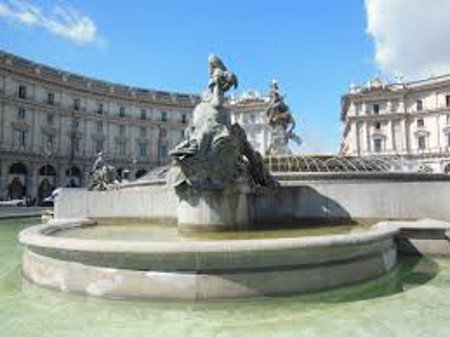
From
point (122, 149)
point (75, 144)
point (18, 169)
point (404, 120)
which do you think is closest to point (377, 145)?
point (404, 120)

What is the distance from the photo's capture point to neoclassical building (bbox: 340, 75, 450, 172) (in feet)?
245

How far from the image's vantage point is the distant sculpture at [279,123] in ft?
52.1

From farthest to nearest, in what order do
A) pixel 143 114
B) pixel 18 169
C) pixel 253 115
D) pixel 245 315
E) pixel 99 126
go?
pixel 253 115
pixel 143 114
pixel 99 126
pixel 18 169
pixel 245 315

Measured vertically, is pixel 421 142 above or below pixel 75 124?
below

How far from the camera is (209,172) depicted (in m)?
7.38

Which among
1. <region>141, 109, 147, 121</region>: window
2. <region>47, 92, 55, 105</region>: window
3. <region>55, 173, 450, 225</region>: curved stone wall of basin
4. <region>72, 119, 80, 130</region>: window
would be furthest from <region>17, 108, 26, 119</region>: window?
<region>55, 173, 450, 225</region>: curved stone wall of basin

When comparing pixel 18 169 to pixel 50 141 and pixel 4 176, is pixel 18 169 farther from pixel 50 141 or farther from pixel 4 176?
pixel 50 141

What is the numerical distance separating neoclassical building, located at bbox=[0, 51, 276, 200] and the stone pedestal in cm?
5490

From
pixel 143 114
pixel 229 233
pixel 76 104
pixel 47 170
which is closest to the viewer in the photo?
pixel 229 233

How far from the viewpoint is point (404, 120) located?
78.2m

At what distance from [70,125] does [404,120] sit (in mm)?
52315

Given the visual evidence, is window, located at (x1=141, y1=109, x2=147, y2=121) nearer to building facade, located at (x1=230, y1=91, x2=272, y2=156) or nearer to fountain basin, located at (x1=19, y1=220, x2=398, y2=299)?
building facade, located at (x1=230, y1=91, x2=272, y2=156)

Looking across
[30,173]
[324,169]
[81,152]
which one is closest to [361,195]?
[324,169]

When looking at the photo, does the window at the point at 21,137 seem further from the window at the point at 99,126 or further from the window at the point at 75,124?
the window at the point at 99,126
